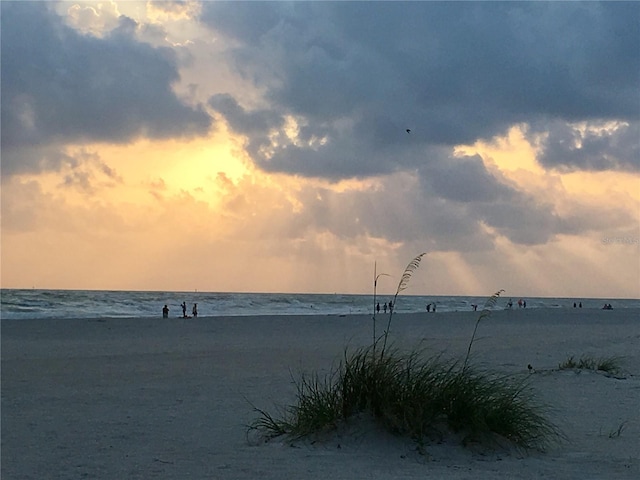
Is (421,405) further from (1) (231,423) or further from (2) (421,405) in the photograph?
(1) (231,423)

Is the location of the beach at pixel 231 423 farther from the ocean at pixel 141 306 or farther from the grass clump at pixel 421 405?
the ocean at pixel 141 306

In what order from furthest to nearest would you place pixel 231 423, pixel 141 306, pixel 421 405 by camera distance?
1. pixel 141 306
2. pixel 231 423
3. pixel 421 405

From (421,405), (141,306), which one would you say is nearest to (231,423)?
(421,405)

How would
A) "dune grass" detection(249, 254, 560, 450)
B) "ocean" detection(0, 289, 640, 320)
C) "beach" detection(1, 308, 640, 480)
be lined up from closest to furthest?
"beach" detection(1, 308, 640, 480) → "dune grass" detection(249, 254, 560, 450) → "ocean" detection(0, 289, 640, 320)

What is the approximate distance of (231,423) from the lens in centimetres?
825

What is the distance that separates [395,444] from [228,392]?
5356 mm

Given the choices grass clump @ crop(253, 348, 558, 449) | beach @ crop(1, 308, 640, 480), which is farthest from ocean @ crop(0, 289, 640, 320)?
grass clump @ crop(253, 348, 558, 449)

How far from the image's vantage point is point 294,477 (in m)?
5.49

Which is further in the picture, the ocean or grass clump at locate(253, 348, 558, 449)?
the ocean

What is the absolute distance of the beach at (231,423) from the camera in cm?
584

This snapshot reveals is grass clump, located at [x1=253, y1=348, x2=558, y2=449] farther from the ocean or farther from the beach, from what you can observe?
the ocean

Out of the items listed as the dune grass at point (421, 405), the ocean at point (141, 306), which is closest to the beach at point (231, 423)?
the dune grass at point (421, 405)

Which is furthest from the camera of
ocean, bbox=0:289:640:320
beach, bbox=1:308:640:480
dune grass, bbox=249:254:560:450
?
ocean, bbox=0:289:640:320

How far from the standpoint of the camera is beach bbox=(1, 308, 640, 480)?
5.84 m
